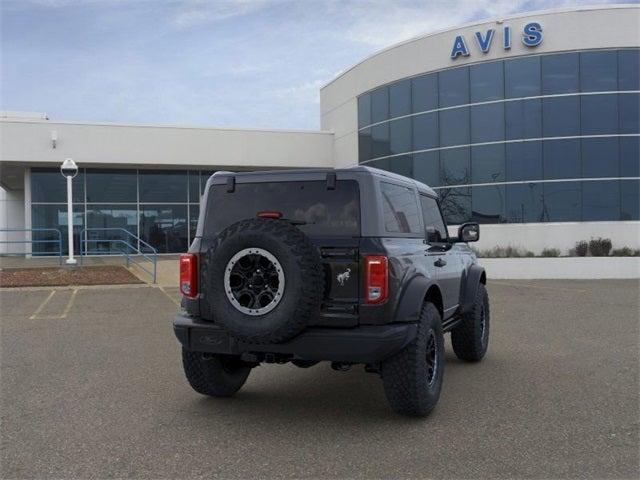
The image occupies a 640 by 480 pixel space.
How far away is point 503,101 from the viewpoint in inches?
867

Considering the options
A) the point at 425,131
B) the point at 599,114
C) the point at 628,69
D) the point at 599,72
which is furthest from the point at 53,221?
the point at 628,69

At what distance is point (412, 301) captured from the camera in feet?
15.6

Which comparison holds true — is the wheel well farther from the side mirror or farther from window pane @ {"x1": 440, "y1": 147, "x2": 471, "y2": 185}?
window pane @ {"x1": 440, "y1": 147, "x2": 471, "y2": 185}

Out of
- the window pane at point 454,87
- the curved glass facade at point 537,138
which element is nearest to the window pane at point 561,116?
the curved glass facade at point 537,138

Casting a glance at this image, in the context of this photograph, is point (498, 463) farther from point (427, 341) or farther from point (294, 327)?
point (294, 327)

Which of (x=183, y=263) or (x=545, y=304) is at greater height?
(x=183, y=263)

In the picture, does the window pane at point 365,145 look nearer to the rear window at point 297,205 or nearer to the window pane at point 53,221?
the window pane at point 53,221

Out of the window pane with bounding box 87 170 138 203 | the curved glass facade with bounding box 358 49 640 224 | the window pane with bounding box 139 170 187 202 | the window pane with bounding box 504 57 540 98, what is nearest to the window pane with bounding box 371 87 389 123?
the curved glass facade with bounding box 358 49 640 224

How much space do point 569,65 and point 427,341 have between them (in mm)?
Answer: 19358

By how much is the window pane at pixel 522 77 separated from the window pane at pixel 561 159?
1.95 metres

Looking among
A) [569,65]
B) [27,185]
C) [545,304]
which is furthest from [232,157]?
[545,304]

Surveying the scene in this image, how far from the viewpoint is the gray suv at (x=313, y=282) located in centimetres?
446

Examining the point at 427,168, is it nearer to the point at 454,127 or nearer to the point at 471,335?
the point at 454,127

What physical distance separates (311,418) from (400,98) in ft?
68.9
